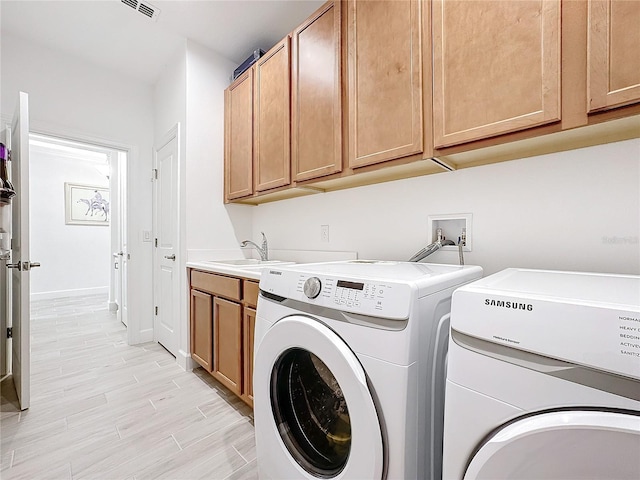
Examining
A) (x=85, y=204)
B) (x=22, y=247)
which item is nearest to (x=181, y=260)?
(x=22, y=247)

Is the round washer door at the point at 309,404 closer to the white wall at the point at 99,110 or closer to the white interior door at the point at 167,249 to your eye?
the white interior door at the point at 167,249

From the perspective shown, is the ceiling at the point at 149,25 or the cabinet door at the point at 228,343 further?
the ceiling at the point at 149,25

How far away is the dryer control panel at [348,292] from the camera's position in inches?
28.9

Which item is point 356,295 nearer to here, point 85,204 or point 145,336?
point 145,336

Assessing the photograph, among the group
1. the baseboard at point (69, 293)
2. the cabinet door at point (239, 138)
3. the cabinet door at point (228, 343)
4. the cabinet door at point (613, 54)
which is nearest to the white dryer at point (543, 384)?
the cabinet door at point (613, 54)

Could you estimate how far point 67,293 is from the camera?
4.79 m

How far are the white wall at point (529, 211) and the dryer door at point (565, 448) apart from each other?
82 centimetres

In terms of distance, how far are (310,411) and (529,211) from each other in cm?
118

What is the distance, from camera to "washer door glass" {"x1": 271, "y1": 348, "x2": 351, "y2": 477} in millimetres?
943

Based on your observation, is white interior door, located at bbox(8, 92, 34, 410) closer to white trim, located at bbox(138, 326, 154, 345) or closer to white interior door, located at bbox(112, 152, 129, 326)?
white trim, located at bbox(138, 326, 154, 345)

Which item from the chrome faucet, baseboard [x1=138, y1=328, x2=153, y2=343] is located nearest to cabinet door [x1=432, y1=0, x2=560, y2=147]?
the chrome faucet

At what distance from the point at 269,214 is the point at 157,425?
1.60 meters

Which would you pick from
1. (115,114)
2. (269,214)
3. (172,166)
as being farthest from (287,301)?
(115,114)

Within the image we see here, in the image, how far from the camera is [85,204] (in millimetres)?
5070
